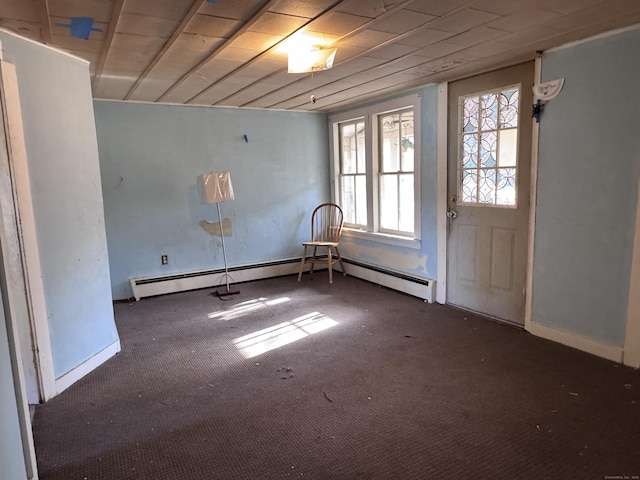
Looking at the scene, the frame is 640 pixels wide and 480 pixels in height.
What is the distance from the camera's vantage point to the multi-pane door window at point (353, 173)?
210 inches

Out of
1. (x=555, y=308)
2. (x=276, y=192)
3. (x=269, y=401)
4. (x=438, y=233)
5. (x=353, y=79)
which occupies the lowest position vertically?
(x=269, y=401)

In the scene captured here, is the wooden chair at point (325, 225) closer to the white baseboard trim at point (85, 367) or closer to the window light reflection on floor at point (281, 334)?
the window light reflection on floor at point (281, 334)

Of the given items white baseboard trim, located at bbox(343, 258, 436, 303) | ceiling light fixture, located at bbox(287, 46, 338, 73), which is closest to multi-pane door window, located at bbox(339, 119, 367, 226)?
white baseboard trim, located at bbox(343, 258, 436, 303)

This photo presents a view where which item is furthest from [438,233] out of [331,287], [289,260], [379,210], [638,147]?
[289,260]

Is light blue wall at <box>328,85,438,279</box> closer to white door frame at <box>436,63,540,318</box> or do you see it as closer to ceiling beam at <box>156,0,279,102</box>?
white door frame at <box>436,63,540,318</box>

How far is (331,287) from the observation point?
199 inches

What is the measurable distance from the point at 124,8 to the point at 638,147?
3049 mm

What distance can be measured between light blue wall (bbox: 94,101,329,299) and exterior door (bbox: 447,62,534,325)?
2235mm

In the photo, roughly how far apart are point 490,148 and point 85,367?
11.8 ft

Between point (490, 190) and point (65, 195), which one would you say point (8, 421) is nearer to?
point (65, 195)

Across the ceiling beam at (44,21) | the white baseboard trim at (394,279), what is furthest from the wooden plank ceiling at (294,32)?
the white baseboard trim at (394,279)

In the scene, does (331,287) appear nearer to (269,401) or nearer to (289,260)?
(289,260)

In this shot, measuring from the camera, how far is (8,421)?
5.15 feet

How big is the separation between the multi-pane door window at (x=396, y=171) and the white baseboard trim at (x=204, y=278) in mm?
1434
